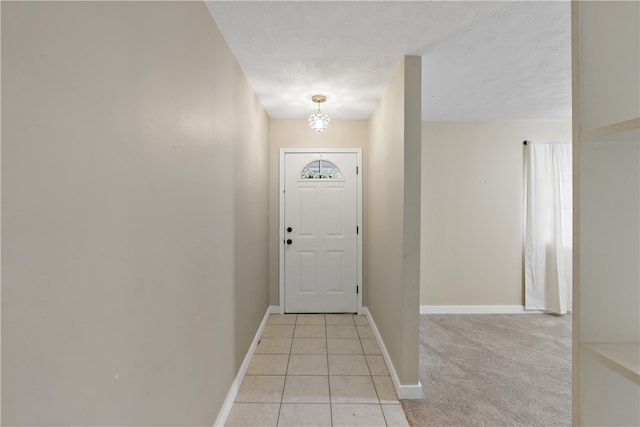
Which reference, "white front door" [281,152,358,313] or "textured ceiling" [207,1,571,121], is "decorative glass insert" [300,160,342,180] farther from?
"textured ceiling" [207,1,571,121]

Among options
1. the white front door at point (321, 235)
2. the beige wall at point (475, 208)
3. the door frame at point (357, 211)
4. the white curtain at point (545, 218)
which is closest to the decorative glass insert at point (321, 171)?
the white front door at point (321, 235)

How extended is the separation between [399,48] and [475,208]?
2489 mm

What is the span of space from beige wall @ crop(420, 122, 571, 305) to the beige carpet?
0.44 metres

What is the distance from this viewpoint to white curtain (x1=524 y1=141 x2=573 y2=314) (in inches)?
146

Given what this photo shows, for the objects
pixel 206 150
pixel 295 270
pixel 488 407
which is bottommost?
pixel 488 407

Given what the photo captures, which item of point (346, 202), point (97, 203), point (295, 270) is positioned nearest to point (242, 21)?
point (97, 203)

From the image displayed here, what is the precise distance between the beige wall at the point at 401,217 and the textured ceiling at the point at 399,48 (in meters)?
0.26

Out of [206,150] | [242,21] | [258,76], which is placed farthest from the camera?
[258,76]

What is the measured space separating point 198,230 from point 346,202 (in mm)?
2442

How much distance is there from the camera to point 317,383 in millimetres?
2270

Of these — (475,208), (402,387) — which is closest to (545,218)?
(475,208)

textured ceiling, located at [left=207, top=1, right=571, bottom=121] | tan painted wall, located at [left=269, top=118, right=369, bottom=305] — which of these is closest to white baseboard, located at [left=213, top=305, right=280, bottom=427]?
tan painted wall, located at [left=269, top=118, right=369, bottom=305]

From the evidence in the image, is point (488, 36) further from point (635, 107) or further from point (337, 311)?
point (337, 311)

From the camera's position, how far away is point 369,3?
1.59m
